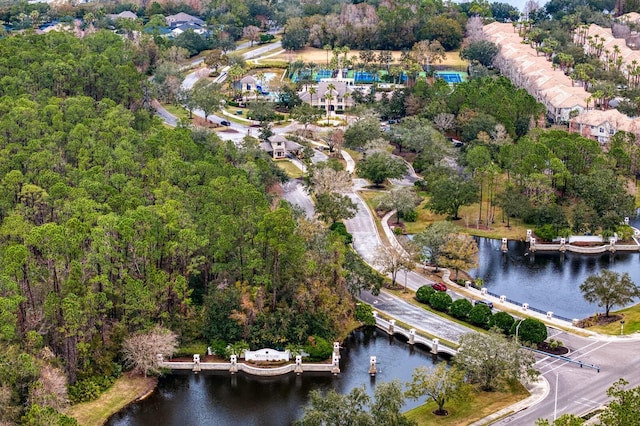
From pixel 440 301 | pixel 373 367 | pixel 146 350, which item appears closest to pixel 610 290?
pixel 440 301

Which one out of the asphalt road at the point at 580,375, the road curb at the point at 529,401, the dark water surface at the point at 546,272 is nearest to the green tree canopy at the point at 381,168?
the dark water surface at the point at 546,272

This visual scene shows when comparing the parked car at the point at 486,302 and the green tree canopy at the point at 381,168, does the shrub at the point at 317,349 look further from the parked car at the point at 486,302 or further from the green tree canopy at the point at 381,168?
the green tree canopy at the point at 381,168

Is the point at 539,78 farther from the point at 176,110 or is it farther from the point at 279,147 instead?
the point at 176,110

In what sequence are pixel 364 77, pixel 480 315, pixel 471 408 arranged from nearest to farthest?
pixel 471 408, pixel 480 315, pixel 364 77

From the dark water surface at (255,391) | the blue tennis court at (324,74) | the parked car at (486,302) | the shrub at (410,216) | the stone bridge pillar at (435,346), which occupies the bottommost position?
the dark water surface at (255,391)

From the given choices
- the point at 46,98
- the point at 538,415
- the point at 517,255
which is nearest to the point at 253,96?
the point at 46,98

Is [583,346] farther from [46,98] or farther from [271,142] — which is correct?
[46,98]

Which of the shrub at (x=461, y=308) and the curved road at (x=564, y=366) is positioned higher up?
the shrub at (x=461, y=308)
